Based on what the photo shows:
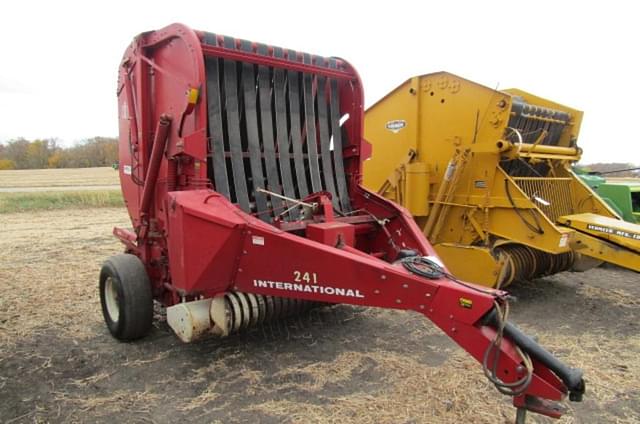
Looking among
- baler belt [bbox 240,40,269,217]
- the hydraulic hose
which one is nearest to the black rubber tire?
baler belt [bbox 240,40,269,217]

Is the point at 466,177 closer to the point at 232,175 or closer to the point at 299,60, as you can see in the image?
the point at 299,60

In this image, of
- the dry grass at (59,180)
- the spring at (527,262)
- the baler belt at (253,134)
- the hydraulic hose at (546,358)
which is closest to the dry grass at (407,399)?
the hydraulic hose at (546,358)

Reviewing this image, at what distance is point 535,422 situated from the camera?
8.98ft

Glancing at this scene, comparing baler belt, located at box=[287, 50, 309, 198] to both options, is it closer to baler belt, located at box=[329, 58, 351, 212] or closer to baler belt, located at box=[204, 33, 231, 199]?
baler belt, located at box=[329, 58, 351, 212]

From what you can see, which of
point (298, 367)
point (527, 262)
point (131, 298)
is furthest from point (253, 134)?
point (527, 262)

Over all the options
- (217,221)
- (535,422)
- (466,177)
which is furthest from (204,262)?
(466,177)

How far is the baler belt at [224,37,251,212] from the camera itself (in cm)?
371

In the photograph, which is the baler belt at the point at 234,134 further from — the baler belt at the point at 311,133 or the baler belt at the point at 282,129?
the baler belt at the point at 311,133

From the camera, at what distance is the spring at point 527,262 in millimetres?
5117

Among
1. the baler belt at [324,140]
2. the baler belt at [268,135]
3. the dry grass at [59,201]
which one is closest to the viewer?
the baler belt at [268,135]

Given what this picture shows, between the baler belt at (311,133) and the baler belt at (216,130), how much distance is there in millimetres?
812

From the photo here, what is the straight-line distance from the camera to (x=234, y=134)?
3771mm

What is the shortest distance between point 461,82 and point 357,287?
370 centimetres

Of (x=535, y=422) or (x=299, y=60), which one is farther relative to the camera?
(x=299, y=60)
